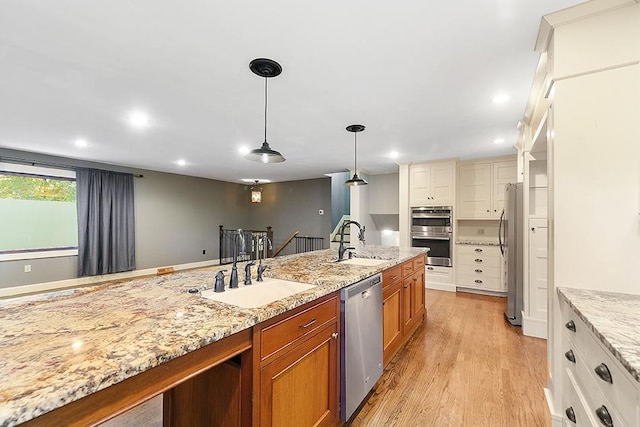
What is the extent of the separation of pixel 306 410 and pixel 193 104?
9.26ft

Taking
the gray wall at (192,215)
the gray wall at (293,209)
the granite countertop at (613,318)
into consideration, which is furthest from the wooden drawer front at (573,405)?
the gray wall at (192,215)

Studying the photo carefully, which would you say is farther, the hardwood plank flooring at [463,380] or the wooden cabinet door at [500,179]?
the wooden cabinet door at [500,179]

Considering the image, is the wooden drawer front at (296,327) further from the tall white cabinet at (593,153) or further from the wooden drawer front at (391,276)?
the tall white cabinet at (593,153)

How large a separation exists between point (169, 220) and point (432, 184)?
6.26 meters

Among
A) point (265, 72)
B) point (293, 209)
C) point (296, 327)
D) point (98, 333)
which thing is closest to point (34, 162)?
point (265, 72)

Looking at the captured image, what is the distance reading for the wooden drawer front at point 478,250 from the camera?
474 cm

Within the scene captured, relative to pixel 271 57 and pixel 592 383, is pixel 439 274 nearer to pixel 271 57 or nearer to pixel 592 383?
pixel 592 383

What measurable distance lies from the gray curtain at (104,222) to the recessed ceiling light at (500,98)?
6931mm

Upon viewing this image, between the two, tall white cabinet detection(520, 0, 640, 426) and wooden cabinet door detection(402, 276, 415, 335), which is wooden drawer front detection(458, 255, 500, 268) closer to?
wooden cabinet door detection(402, 276, 415, 335)

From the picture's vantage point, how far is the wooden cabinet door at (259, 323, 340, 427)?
3.92 feet

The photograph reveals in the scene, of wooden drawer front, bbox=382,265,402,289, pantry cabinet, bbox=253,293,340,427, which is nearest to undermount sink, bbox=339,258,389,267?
wooden drawer front, bbox=382,265,402,289

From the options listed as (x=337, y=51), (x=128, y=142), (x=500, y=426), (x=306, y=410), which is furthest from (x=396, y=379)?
(x=128, y=142)

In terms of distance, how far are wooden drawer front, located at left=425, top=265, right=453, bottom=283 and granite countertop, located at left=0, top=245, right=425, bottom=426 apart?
13.8 ft

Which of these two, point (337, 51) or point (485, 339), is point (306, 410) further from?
point (485, 339)
